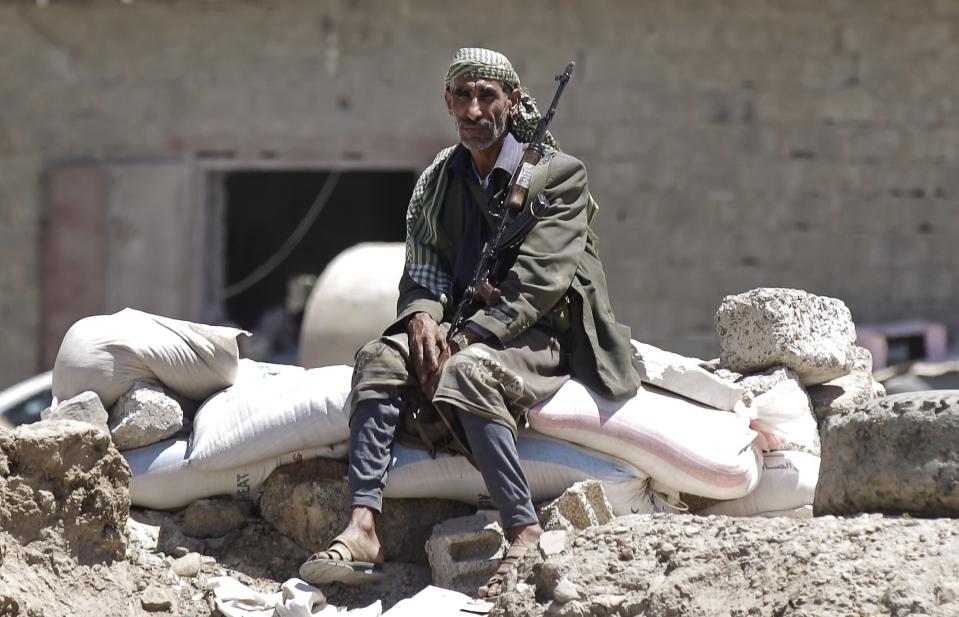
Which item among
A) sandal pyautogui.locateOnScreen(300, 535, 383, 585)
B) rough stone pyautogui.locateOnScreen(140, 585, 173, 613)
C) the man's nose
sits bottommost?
rough stone pyautogui.locateOnScreen(140, 585, 173, 613)

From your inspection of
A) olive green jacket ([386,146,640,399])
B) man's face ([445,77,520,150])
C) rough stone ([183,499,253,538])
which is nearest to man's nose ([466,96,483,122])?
man's face ([445,77,520,150])

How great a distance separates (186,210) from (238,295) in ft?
16.2

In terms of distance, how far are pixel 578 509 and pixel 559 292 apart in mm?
707

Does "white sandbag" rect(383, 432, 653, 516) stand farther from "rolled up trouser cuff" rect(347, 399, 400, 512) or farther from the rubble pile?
"rolled up trouser cuff" rect(347, 399, 400, 512)

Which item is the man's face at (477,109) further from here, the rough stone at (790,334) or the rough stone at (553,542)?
the rough stone at (553,542)

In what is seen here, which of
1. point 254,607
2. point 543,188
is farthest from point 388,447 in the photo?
point 543,188

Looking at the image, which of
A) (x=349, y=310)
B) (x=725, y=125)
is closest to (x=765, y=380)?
(x=349, y=310)

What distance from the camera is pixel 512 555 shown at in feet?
15.3

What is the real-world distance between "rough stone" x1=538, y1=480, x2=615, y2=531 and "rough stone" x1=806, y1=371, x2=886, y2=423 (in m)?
1.21

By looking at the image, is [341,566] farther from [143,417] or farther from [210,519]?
[143,417]

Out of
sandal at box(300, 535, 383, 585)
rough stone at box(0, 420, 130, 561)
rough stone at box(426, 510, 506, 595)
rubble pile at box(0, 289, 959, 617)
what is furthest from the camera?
rough stone at box(426, 510, 506, 595)

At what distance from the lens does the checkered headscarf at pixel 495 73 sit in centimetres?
522

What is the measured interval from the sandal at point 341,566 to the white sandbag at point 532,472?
17.3 inches

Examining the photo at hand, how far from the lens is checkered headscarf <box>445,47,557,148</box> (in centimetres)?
522
